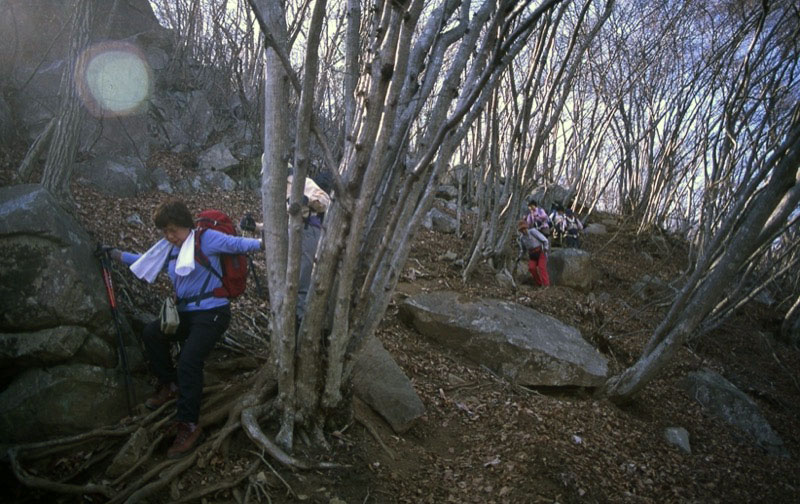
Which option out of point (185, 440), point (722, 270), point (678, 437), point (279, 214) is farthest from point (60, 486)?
point (722, 270)

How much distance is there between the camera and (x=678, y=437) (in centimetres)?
526

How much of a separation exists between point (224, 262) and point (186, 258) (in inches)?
11.4

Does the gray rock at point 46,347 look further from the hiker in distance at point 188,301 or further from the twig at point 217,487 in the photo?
the twig at point 217,487

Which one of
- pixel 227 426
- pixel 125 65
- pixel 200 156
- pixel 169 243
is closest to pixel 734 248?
pixel 227 426

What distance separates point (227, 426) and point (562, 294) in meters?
6.78

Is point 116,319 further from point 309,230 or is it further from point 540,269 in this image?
point 540,269

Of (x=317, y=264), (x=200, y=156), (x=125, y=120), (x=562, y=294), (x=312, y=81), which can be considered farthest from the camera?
(x=200, y=156)

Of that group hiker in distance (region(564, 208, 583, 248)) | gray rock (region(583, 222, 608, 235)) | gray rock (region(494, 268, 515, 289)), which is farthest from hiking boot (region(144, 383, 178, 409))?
gray rock (region(583, 222, 608, 235))

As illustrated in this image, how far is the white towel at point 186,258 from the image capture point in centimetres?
335

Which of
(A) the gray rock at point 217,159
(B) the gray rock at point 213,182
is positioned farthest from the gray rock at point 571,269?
(A) the gray rock at point 217,159

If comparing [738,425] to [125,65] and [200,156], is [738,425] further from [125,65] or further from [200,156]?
[125,65]

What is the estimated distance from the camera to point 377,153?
2.94 m

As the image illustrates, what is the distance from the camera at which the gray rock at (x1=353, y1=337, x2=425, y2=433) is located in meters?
4.02

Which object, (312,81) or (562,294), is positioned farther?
(562,294)
